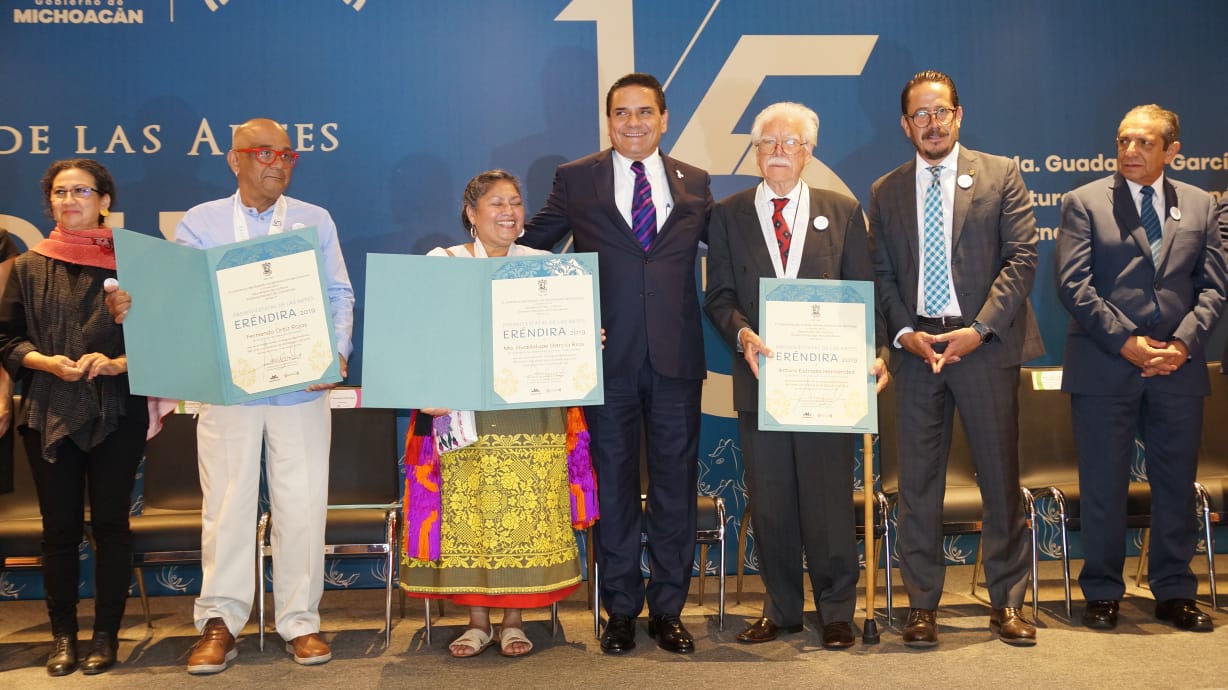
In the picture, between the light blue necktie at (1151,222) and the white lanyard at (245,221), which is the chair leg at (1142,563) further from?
the white lanyard at (245,221)

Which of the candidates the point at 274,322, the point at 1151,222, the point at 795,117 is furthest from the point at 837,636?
the point at 274,322

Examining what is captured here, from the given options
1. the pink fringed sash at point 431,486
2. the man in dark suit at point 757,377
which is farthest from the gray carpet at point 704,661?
the pink fringed sash at point 431,486

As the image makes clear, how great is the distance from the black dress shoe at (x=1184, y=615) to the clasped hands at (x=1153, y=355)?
3.11ft

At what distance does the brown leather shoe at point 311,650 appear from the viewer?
3873 millimetres

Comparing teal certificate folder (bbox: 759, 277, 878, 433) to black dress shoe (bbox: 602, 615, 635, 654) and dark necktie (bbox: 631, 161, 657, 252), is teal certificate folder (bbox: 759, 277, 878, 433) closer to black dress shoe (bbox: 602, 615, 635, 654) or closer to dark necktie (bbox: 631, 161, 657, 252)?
dark necktie (bbox: 631, 161, 657, 252)

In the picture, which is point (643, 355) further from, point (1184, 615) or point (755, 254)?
point (1184, 615)

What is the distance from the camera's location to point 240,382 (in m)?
3.65

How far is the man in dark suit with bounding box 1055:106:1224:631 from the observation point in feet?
13.8

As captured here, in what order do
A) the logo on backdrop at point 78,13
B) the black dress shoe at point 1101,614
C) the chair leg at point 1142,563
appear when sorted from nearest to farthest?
the black dress shoe at point 1101,614 → the chair leg at point 1142,563 → the logo on backdrop at point 78,13

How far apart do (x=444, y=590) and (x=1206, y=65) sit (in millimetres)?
4969

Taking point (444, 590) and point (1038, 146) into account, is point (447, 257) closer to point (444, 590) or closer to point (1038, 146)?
point (444, 590)

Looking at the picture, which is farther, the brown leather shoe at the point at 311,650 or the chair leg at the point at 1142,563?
the chair leg at the point at 1142,563

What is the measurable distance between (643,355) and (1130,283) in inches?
82.1

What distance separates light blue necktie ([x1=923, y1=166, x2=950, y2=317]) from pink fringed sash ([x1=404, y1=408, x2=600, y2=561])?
1.48 meters
